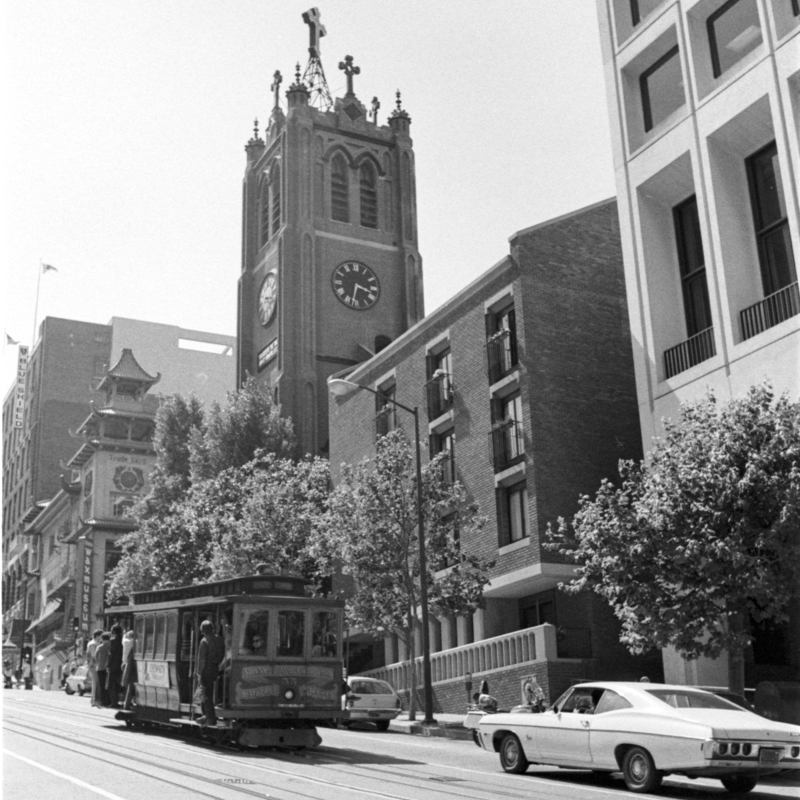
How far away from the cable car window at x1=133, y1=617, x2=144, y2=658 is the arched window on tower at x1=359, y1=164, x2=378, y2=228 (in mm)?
51269

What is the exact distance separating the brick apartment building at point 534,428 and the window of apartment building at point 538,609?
0.16 ft

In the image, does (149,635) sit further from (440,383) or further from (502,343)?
(440,383)

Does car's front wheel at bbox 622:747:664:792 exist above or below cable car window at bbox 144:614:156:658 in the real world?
below

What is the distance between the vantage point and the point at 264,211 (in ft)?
236

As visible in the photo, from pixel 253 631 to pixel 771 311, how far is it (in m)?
14.3

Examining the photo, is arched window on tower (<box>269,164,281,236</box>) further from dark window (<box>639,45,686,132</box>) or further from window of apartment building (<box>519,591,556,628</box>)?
dark window (<box>639,45,686,132</box>)

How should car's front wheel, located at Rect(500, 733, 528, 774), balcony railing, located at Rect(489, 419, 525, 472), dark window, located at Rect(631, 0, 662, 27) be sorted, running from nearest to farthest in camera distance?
car's front wheel, located at Rect(500, 733, 528, 774), dark window, located at Rect(631, 0, 662, 27), balcony railing, located at Rect(489, 419, 525, 472)

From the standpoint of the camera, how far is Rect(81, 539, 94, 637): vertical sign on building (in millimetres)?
70375

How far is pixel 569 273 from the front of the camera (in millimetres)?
34656

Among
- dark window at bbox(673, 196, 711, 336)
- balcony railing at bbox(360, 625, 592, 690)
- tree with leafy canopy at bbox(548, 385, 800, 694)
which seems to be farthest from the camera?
balcony railing at bbox(360, 625, 592, 690)

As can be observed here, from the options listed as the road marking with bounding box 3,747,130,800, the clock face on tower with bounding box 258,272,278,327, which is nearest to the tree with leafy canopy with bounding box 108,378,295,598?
the clock face on tower with bounding box 258,272,278,327

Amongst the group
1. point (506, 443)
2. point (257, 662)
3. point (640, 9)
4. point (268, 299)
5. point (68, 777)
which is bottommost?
point (68, 777)

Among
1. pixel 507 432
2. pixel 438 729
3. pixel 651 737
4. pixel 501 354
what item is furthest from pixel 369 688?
pixel 651 737

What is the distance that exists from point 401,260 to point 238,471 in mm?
31189
